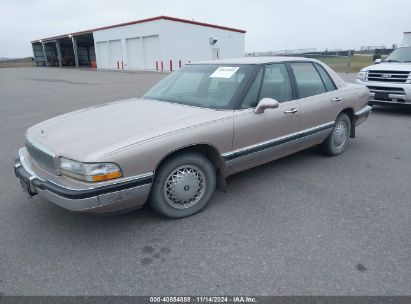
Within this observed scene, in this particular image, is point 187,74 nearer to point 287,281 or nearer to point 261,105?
point 261,105

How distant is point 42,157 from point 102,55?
3705 cm

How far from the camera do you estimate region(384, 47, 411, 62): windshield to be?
8.28 meters

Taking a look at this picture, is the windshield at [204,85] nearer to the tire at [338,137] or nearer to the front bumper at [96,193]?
the front bumper at [96,193]

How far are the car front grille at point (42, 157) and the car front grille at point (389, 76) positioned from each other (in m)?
7.79

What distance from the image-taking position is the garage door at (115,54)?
33469mm

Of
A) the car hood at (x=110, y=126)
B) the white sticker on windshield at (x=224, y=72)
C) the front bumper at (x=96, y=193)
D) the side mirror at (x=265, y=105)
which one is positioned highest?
the white sticker on windshield at (x=224, y=72)

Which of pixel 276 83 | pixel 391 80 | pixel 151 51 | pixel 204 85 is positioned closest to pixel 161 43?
pixel 151 51

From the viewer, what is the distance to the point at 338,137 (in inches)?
191

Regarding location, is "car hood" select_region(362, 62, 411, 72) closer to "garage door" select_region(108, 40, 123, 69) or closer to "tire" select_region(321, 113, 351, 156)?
"tire" select_region(321, 113, 351, 156)

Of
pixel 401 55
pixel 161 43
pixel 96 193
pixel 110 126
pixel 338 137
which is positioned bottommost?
pixel 338 137

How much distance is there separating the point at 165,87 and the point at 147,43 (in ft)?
91.0

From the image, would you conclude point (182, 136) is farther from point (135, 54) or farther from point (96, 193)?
point (135, 54)

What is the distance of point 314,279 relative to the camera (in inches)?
89.5

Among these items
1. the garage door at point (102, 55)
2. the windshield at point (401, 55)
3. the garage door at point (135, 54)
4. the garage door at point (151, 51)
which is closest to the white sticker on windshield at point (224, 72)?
the windshield at point (401, 55)
